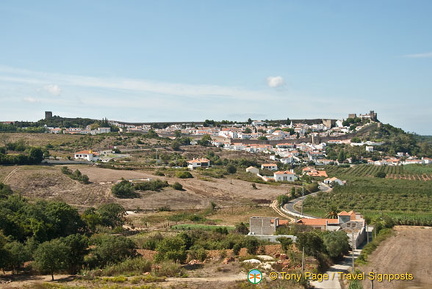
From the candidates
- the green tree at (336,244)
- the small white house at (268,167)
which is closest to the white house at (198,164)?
the small white house at (268,167)

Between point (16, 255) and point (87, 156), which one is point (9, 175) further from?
point (16, 255)

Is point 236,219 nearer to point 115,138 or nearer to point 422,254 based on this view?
point 422,254

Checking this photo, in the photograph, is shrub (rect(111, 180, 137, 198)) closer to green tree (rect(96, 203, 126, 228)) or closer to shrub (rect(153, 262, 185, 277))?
green tree (rect(96, 203, 126, 228))

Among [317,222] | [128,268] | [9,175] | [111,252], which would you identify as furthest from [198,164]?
[128,268]

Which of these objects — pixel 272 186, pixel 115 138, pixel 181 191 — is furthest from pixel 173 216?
pixel 115 138

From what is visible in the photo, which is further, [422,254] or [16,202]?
[16,202]
